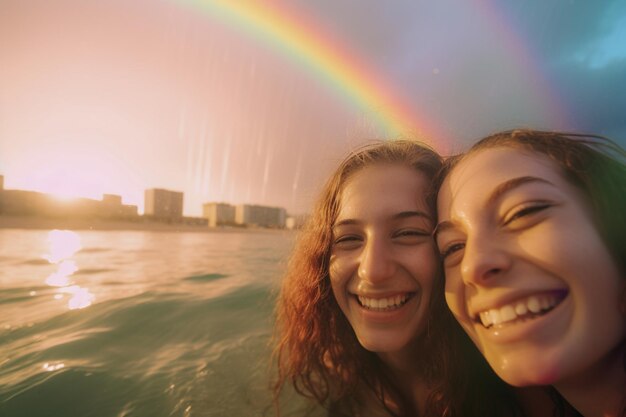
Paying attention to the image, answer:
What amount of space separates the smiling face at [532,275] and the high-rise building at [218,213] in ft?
235

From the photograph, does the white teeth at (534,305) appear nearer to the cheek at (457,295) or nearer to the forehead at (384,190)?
the cheek at (457,295)

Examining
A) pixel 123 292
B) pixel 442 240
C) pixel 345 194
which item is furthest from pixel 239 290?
pixel 442 240

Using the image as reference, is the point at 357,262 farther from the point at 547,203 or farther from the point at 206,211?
the point at 206,211

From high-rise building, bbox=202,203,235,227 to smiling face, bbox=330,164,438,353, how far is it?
70913 mm

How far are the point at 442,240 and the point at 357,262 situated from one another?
611mm

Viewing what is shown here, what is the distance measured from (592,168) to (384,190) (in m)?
1.13

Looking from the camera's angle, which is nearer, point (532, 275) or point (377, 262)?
point (532, 275)

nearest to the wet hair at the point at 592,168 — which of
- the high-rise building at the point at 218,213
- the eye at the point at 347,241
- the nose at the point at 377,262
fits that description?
the nose at the point at 377,262

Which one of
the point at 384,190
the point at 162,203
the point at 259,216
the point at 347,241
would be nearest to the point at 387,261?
the point at 347,241

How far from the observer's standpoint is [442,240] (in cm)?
191

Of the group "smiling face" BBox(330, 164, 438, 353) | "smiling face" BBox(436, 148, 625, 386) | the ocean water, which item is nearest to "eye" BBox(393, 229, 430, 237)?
"smiling face" BBox(330, 164, 438, 353)

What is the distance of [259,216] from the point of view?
277ft

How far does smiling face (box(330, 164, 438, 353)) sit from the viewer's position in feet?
6.89

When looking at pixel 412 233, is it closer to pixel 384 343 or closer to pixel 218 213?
pixel 384 343
